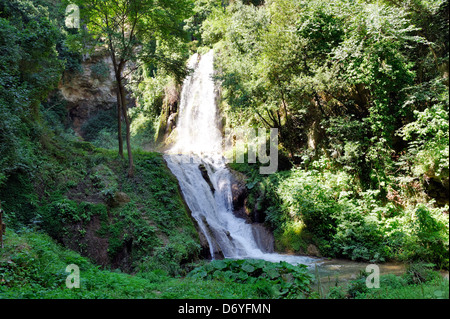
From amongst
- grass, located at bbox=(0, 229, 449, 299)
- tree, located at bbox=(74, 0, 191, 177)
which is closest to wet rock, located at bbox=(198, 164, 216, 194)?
tree, located at bbox=(74, 0, 191, 177)

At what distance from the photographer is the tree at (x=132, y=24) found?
10.9 metres

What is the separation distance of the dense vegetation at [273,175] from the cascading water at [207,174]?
96 centimetres

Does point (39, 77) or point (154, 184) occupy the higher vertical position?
point (39, 77)

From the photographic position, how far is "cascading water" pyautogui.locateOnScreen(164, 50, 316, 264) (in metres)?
10.8

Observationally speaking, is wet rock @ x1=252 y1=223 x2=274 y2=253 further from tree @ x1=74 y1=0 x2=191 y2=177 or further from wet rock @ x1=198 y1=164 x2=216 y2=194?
tree @ x1=74 y1=0 x2=191 y2=177

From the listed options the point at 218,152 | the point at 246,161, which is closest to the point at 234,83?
the point at 246,161

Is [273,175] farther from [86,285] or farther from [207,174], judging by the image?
[86,285]

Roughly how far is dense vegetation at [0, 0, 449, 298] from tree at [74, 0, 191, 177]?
8 centimetres

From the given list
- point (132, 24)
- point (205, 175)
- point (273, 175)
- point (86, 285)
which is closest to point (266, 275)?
point (86, 285)

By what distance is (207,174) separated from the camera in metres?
14.5

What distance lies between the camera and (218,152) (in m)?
19.5
